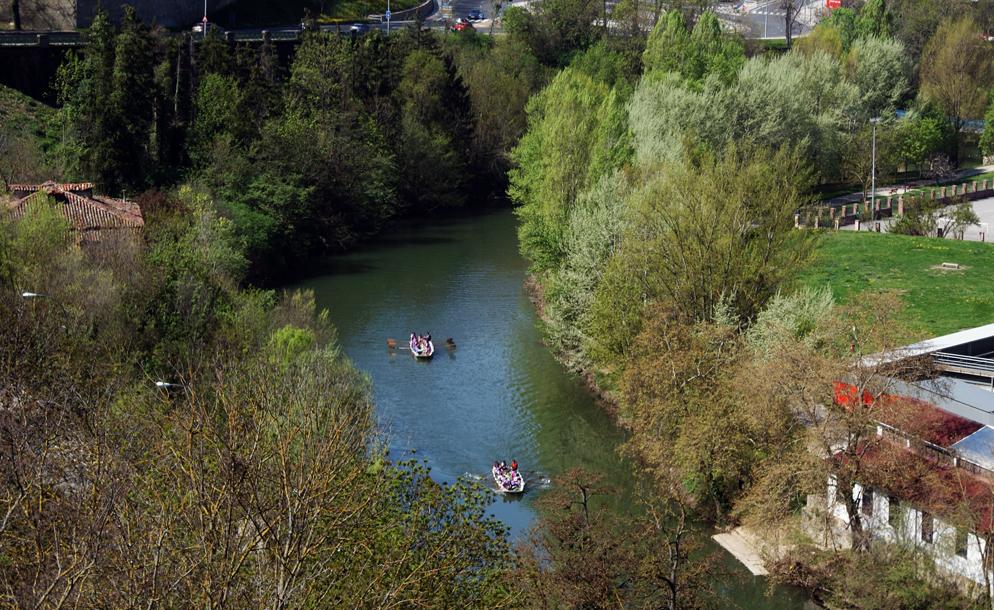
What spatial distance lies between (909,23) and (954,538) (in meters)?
82.7

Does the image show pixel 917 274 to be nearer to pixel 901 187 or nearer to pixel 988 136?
pixel 901 187

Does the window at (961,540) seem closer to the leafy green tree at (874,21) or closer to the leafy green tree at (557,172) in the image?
the leafy green tree at (557,172)

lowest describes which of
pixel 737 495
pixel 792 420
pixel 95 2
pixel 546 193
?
pixel 737 495

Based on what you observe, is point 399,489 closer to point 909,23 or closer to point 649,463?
point 649,463

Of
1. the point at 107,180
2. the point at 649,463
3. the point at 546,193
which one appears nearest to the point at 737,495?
the point at 649,463

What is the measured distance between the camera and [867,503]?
25188 mm

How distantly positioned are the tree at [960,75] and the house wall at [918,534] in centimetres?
6083

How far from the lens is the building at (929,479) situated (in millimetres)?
22375

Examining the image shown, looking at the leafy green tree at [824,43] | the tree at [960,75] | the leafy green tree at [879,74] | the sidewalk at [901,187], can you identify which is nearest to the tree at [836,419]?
the sidewalk at [901,187]

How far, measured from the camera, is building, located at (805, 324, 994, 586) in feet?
73.4

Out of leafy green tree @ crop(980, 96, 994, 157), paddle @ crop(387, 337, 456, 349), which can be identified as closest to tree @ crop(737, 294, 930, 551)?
paddle @ crop(387, 337, 456, 349)

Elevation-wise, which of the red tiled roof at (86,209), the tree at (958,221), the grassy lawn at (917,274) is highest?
the red tiled roof at (86,209)

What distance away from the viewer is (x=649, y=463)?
29.4 metres

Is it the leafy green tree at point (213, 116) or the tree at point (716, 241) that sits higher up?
the leafy green tree at point (213, 116)
